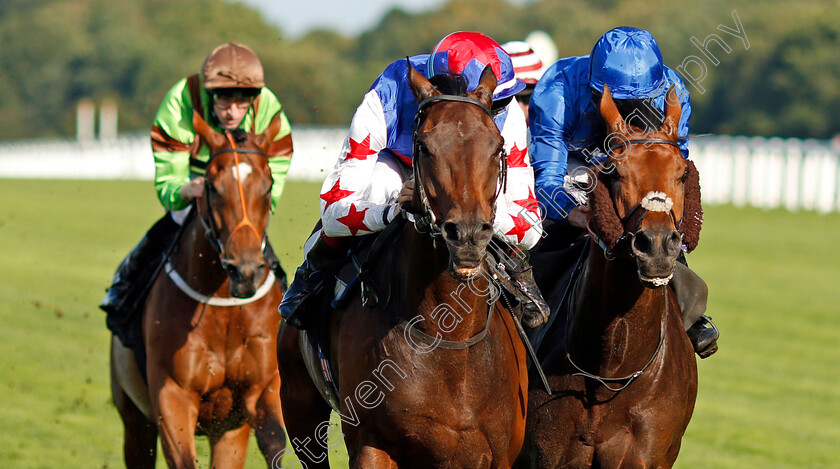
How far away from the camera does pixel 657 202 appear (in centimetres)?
388

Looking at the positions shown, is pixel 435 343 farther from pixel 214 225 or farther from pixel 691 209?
pixel 214 225

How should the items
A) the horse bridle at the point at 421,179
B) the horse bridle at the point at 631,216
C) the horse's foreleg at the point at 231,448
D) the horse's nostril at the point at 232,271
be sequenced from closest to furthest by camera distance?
the horse bridle at the point at 421,179, the horse bridle at the point at 631,216, the horse's nostril at the point at 232,271, the horse's foreleg at the point at 231,448

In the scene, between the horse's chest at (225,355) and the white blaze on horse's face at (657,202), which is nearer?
the white blaze on horse's face at (657,202)

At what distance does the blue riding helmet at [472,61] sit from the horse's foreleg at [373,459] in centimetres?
123

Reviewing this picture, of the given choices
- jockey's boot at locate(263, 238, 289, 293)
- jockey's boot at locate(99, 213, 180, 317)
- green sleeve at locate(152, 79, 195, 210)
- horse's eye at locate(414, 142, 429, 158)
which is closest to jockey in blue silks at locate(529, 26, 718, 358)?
horse's eye at locate(414, 142, 429, 158)

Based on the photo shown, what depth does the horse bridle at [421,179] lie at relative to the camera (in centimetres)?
345

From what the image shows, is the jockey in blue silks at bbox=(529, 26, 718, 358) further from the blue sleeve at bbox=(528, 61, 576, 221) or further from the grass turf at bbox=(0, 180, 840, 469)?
the grass turf at bbox=(0, 180, 840, 469)

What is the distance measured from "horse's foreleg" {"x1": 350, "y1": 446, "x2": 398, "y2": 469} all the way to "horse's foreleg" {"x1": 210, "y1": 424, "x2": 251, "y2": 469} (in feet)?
6.92

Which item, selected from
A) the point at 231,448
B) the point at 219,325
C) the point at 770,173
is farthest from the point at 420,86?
the point at 770,173

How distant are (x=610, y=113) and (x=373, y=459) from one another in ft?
5.01

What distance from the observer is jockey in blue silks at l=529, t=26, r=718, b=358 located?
4.52 m

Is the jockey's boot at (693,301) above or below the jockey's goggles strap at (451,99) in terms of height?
below

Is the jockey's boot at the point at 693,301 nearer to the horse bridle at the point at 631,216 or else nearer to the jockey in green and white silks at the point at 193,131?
the horse bridle at the point at 631,216

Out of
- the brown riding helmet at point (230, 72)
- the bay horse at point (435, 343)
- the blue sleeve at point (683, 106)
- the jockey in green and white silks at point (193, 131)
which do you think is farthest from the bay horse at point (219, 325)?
the blue sleeve at point (683, 106)
